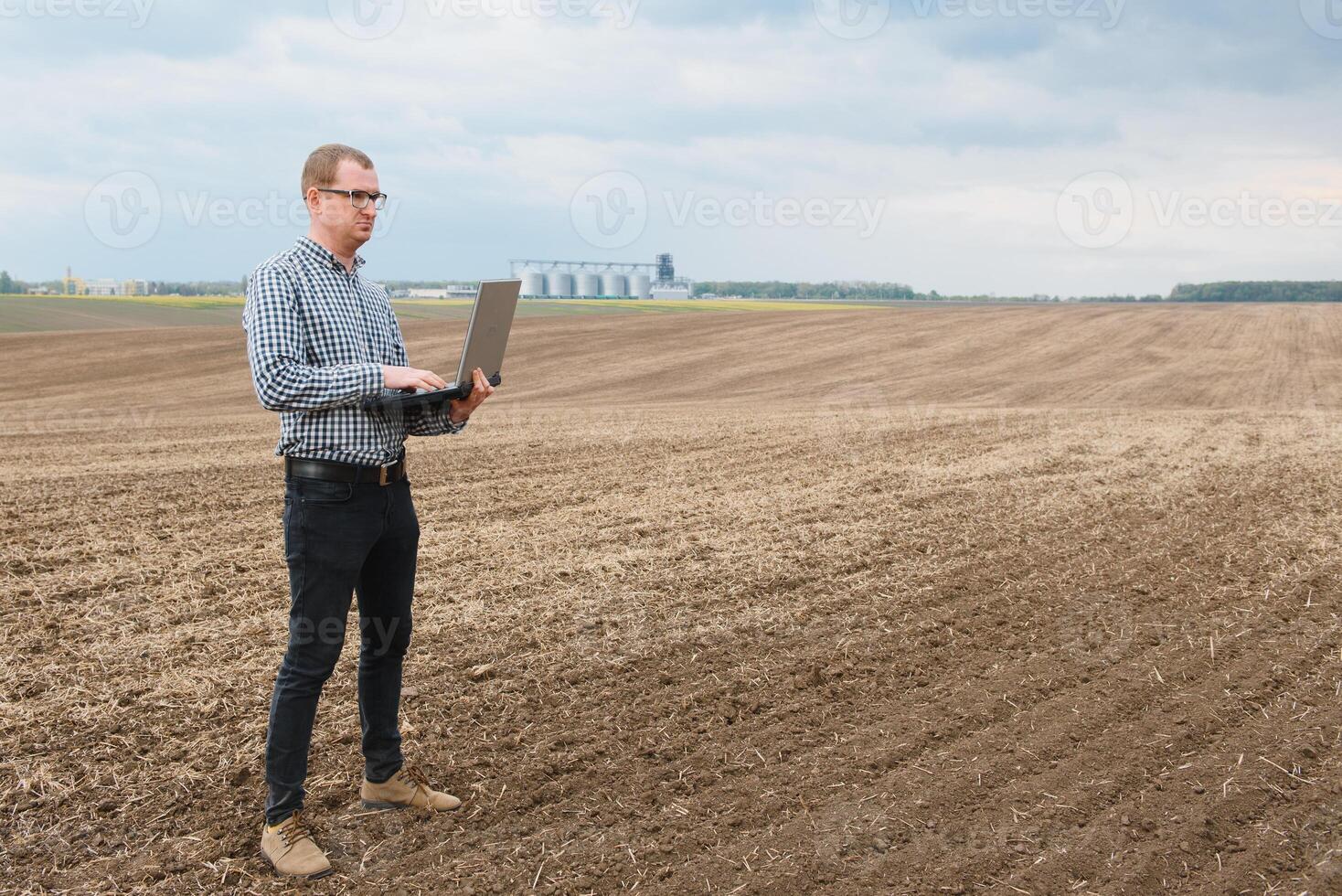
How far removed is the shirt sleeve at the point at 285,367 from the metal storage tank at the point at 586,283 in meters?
79.6

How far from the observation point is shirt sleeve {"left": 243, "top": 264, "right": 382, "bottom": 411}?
127 inches

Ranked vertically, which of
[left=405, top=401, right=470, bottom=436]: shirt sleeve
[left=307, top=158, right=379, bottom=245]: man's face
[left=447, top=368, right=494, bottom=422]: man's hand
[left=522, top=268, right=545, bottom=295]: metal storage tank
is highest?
[left=522, top=268, right=545, bottom=295]: metal storage tank

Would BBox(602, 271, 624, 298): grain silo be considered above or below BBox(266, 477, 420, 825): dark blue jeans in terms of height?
above

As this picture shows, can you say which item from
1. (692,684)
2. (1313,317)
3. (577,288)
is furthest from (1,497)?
(577,288)

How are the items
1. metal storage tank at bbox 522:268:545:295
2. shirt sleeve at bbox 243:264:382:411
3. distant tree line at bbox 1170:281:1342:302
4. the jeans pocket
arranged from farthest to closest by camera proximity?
metal storage tank at bbox 522:268:545:295 → distant tree line at bbox 1170:281:1342:302 → the jeans pocket → shirt sleeve at bbox 243:264:382:411

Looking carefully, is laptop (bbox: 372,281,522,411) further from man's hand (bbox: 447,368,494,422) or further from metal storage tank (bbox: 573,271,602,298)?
metal storage tank (bbox: 573,271,602,298)

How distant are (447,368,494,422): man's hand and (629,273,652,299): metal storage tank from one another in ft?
266

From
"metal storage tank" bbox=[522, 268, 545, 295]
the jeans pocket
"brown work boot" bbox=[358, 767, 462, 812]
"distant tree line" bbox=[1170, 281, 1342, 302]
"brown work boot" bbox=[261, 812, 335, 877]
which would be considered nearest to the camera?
the jeans pocket

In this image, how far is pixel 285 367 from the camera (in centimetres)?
326

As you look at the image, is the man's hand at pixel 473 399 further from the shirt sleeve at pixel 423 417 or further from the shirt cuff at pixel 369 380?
the shirt cuff at pixel 369 380

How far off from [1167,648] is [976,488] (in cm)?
504

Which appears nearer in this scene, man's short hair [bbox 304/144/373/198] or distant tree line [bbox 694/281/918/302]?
man's short hair [bbox 304/144/373/198]

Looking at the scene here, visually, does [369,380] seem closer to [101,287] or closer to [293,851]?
[293,851]

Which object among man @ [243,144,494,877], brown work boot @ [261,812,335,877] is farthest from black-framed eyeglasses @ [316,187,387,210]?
brown work boot @ [261,812,335,877]
